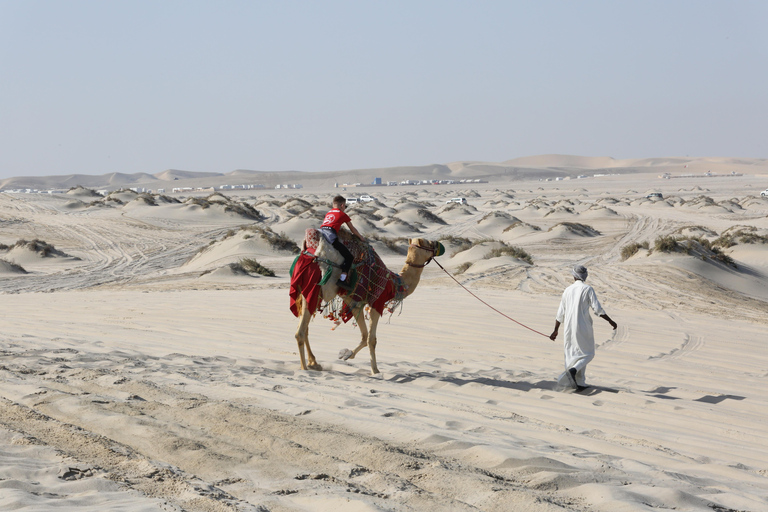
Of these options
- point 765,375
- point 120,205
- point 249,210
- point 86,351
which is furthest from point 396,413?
point 120,205

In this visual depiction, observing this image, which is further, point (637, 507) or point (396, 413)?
point (396, 413)

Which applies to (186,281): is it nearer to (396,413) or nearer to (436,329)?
(436,329)

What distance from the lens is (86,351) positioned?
8.78 metres

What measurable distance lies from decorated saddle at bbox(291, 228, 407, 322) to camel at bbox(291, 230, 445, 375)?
0.4 inches

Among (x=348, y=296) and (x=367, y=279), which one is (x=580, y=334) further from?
(x=348, y=296)

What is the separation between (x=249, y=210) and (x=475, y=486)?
44.3 meters

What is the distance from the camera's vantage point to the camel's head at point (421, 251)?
880 centimetres

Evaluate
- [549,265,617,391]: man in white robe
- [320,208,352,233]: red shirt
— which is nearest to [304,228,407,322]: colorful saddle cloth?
[320,208,352,233]: red shirt

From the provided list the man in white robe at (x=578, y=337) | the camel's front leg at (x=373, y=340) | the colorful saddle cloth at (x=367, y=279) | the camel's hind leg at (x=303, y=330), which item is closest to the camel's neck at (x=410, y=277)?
the colorful saddle cloth at (x=367, y=279)

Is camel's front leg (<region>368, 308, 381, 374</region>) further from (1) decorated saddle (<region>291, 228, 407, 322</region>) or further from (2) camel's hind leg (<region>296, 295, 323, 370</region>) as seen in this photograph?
(2) camel's hind leg (<region>296, 295, 323, 370</region>)

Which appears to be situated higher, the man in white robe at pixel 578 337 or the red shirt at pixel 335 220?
the red shirt at pixel 335 220

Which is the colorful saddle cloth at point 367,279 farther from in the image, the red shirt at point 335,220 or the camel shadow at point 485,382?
the camel shadow at point 485,382

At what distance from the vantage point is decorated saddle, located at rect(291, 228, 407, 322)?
26.8ft

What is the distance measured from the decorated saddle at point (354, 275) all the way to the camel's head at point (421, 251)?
0.30 m
